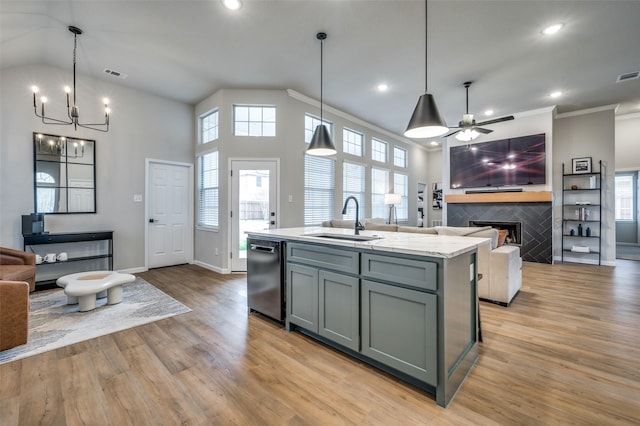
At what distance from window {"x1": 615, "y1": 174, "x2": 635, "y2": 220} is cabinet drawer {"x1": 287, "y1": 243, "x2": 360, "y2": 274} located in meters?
9.55

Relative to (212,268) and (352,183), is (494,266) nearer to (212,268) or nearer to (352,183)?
(352,183)

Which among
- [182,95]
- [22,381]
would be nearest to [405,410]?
[22,381]

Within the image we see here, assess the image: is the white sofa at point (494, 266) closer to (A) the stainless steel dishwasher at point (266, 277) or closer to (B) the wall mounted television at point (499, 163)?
(A) the stainless steel dishwasher at point (266, 277)

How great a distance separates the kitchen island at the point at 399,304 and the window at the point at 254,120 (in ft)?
10.6

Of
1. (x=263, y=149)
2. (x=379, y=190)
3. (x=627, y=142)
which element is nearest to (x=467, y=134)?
(x=379, y=190)

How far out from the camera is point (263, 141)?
5.00 meters

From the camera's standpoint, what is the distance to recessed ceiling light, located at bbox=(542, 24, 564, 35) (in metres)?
3.22

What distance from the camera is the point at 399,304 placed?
1.83 m

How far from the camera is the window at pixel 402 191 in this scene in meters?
8.30

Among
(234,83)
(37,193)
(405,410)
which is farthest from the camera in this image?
(234,83)

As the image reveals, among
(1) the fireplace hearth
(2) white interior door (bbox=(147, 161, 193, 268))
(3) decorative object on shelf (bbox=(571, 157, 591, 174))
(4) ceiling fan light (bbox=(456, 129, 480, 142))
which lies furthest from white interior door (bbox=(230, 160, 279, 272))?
(3) decorative object on shelf (bbox=(571, 157, 591, 174))

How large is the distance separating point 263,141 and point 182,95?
6.09 feet

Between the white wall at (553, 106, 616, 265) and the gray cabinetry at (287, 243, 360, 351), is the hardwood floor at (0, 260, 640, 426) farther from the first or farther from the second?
the white wall at (553, 106, 616, 265)

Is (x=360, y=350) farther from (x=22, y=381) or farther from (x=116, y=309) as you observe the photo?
(x=116, y=309)
